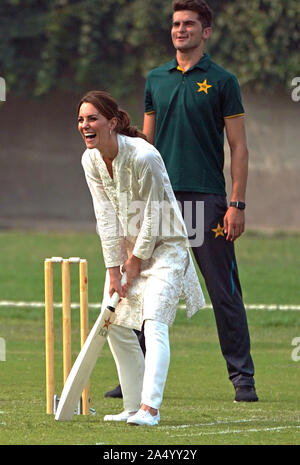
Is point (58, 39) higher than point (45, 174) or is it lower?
higher

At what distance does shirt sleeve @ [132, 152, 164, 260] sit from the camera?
634 cm

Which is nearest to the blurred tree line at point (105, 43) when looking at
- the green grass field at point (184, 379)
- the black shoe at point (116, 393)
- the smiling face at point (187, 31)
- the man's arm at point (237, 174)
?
the green grass field at point (184, 379)

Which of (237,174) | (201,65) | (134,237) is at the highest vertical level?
(201,65)

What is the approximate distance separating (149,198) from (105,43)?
18.0m

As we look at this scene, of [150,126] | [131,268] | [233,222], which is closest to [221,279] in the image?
[233,222]

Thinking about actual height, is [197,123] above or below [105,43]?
below

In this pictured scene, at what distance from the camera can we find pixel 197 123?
300 inches

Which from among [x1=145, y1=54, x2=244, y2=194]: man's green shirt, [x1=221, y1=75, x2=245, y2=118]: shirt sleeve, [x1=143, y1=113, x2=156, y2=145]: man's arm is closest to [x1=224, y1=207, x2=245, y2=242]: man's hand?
[x1=145, y1=54, x2=244, y2=194]: man's green shirt

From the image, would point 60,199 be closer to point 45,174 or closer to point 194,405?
point 45,174

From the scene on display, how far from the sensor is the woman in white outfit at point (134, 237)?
6340 mm

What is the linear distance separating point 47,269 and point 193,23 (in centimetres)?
203

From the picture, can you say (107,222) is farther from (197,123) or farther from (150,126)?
(150,126)

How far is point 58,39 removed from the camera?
23.6 m

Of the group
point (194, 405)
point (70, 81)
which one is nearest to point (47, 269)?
point (194, 405)
